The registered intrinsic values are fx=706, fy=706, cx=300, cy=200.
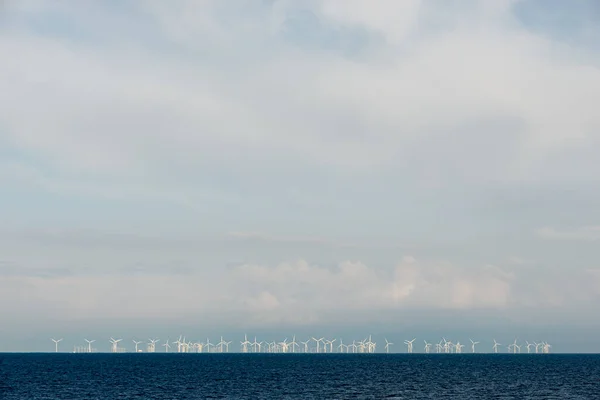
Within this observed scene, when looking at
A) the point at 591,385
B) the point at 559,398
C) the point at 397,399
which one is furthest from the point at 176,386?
the point at 591,385

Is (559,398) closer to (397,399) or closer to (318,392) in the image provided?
(397,399)

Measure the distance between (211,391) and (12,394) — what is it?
40.8m

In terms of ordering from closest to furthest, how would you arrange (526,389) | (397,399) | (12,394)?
(397,399), (12,394), (526,389)

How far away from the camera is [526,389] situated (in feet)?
526

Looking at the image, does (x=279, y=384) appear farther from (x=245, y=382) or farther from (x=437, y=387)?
(x=437, y=387)

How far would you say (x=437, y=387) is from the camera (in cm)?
16475

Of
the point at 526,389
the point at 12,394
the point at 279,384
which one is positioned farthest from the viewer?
the point at 279,384

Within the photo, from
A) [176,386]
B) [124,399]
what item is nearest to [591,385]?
[176,386]

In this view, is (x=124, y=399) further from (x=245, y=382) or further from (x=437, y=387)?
(x=437, y=387)

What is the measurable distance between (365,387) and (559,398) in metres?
43.4

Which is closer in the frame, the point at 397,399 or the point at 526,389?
the point at 397,399

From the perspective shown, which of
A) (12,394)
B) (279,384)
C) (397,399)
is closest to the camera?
(397,399)

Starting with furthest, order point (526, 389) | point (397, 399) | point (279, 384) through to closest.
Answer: point (279, 384) < point (526, 389) < point (397, 399)

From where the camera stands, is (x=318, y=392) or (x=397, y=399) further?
(x=318, y=392)
